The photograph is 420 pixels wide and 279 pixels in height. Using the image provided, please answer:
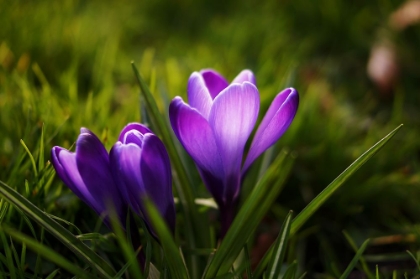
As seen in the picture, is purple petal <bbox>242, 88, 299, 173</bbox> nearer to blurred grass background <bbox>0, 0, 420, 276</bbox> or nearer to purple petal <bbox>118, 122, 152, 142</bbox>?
purple petal <bbox>118, 122, 152, 142</bbox>

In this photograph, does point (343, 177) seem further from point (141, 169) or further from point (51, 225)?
point (51, 225)

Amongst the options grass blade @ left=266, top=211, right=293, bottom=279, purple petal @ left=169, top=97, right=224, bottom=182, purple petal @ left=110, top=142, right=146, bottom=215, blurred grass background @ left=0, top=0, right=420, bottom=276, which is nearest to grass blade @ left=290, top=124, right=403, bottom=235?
grass blade @ left=266, top=211, right=293, bottom=279

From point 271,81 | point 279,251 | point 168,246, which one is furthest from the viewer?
point 271,81

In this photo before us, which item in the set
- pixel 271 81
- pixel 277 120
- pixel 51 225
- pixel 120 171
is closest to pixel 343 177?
pixel 277 120

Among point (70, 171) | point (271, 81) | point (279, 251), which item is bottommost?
point (279, 251)

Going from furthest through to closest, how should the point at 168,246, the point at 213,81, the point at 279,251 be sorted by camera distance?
1. the point at 213,81
2. the point at 279,251
3. the point at 168,246

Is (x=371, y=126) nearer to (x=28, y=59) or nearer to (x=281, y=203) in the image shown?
(x=281, y=203)
